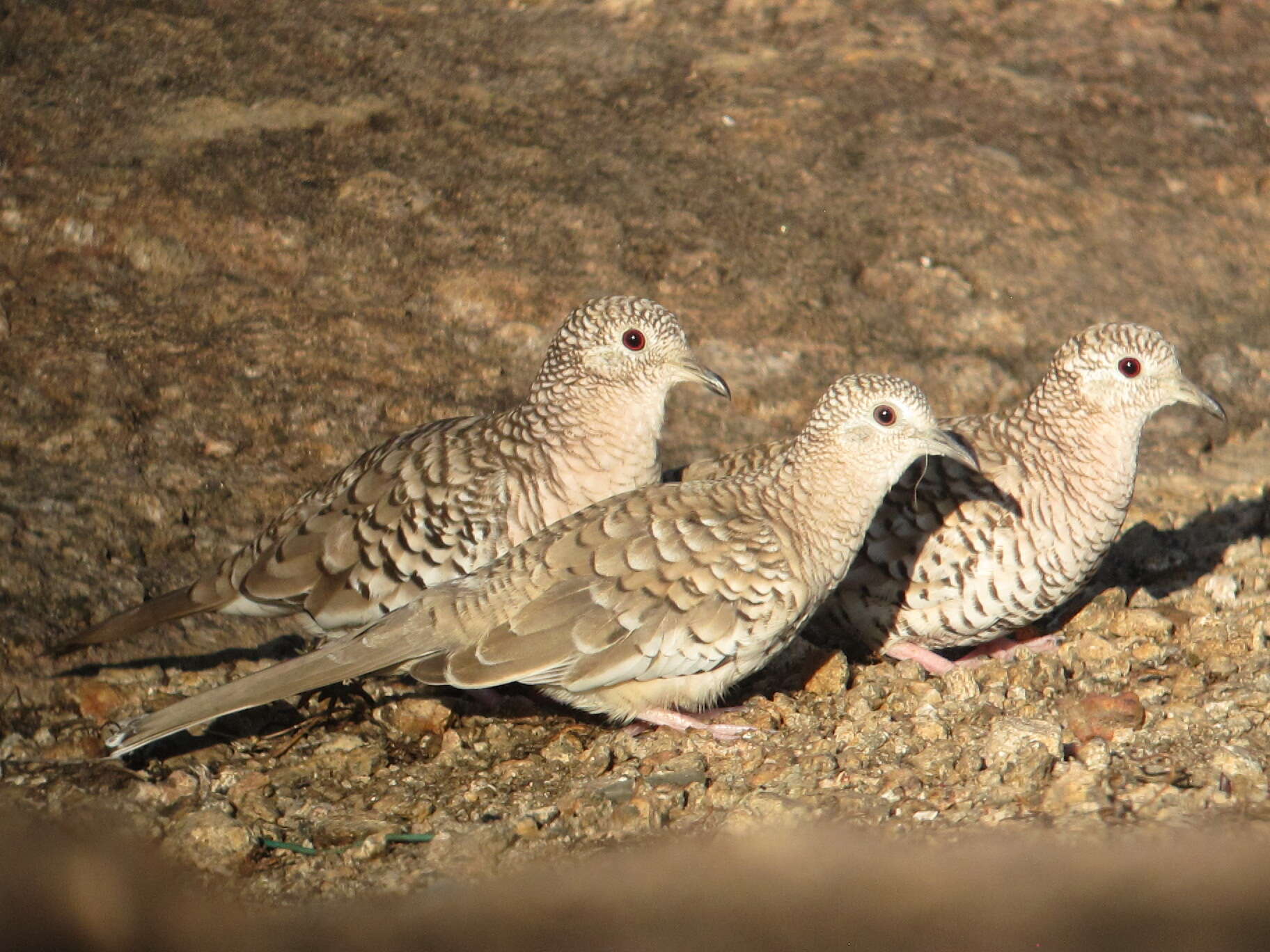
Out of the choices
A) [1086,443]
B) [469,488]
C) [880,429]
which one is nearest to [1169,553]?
[1086,443]

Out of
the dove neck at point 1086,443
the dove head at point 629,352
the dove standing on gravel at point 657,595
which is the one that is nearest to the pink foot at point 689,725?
the dove standing on gravel at point 657,595

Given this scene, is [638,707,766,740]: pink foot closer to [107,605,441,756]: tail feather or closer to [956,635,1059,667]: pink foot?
[107,605,441,756]: tail feather

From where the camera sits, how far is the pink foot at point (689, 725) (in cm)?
437

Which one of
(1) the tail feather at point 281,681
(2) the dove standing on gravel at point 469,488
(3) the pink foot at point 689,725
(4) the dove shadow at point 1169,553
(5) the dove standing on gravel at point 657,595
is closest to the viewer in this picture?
(1) the tail feather at point 281,681

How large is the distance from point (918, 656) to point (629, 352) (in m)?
1.46

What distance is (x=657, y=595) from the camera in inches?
167

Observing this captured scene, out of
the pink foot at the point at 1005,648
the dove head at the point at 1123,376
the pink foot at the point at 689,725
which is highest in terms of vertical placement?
the dove head at the point at 1123,376

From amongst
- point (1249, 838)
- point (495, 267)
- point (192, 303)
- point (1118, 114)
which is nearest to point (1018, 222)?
point (1118, 114)

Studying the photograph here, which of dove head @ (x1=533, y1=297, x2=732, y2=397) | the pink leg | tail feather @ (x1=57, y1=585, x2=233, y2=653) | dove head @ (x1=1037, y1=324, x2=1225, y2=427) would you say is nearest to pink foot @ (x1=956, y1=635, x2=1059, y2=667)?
the pink leg

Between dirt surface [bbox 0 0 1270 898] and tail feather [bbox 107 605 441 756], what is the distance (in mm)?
203

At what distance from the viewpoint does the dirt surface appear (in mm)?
4082

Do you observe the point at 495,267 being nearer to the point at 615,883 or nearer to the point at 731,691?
the point at 731,691

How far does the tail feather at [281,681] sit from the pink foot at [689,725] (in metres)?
0.76

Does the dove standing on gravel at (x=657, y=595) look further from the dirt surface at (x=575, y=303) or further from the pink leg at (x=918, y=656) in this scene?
the pink leg at (x=918, y=656)
